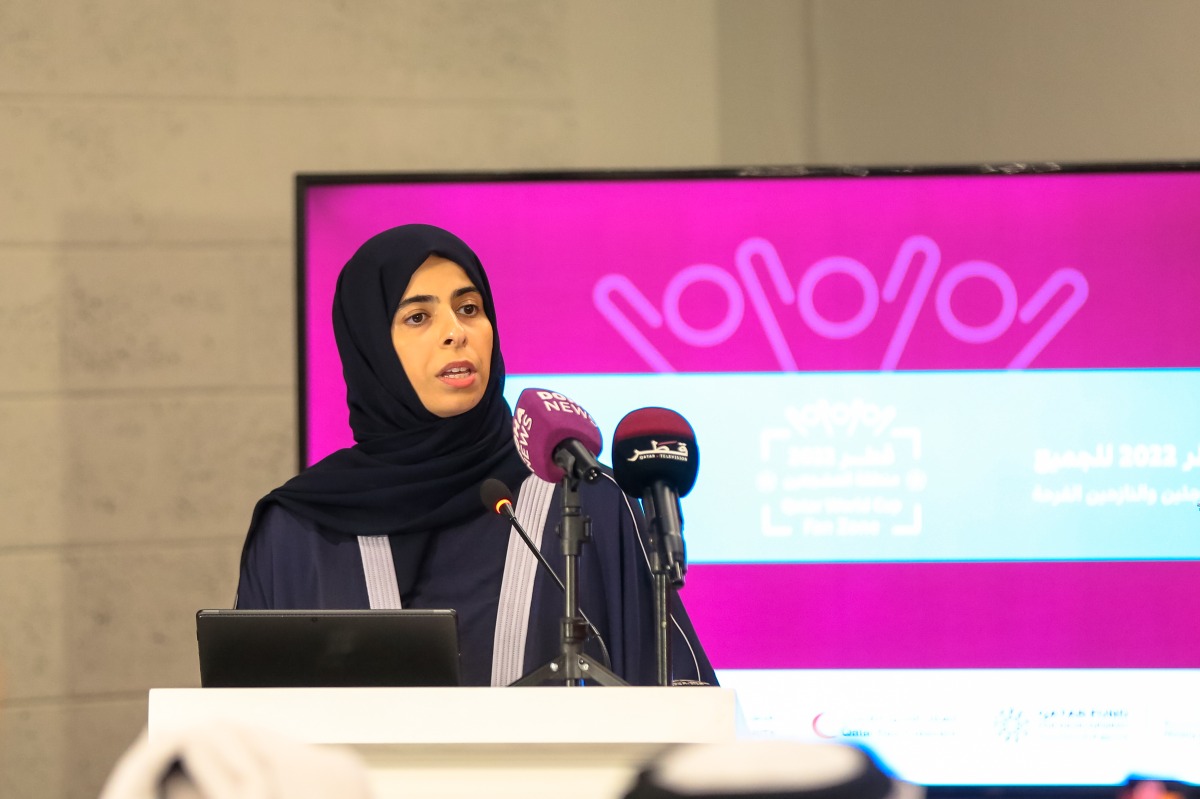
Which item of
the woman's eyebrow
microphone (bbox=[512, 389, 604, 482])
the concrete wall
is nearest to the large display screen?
the concrete wall

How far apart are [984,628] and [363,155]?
190 cm

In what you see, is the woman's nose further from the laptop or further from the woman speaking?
the laptop

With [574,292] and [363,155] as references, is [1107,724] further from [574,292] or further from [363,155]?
[363,155]

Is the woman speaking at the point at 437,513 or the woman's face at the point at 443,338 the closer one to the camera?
the woman speaking at the point at 437,513

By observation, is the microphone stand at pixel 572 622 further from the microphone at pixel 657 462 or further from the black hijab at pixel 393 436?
the black hijab at pixel 393 436

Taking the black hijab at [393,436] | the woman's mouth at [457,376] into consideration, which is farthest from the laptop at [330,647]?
the woman's mouth at [457,376]

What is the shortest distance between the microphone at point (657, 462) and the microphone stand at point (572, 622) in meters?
0.05

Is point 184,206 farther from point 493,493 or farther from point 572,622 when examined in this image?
point 572,622

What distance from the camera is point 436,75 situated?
136 inches

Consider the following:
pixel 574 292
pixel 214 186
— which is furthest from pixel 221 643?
pixel 214 186

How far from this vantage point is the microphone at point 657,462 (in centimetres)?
141

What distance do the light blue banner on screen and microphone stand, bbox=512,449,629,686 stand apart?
139 cm

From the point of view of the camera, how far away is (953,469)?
2.88 m

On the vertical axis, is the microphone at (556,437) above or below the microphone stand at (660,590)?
above
